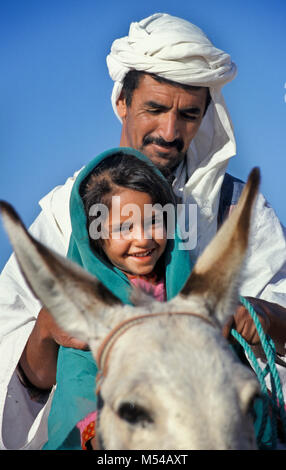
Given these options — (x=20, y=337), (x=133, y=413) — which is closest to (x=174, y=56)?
(x=20, y=337)

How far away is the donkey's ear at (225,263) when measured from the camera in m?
2.08

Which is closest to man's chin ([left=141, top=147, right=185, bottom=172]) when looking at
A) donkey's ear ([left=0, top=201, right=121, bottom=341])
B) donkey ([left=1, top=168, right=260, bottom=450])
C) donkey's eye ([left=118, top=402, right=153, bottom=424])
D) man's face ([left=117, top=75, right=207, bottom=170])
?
man's face ([left=117, top=75, right=207, bottom=170])

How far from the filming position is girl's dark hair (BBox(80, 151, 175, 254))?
11.8ft

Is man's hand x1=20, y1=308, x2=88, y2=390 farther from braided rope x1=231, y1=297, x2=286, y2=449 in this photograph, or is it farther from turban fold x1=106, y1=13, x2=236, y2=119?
turban fold x1=106, y1=13, x2=236, y2=119

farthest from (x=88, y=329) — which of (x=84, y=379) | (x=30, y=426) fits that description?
(x=30, y=426)

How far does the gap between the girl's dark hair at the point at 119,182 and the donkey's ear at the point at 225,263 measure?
1.46 metres

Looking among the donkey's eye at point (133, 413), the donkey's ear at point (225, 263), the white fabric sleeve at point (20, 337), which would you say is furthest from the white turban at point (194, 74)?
the donkey's eye at point (133, 413)

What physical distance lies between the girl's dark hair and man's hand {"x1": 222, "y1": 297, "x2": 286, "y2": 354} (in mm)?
962

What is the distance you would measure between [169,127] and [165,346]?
10.5 feet

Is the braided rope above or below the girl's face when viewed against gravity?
below

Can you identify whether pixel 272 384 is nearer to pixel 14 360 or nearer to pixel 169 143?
pixel 14 360

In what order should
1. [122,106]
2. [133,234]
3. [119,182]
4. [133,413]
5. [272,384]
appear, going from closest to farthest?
[133,413] → [272,384] → [133,234] → [119,182] → [122,106]

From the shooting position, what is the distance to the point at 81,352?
3066 mm

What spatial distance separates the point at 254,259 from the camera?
4.59m
